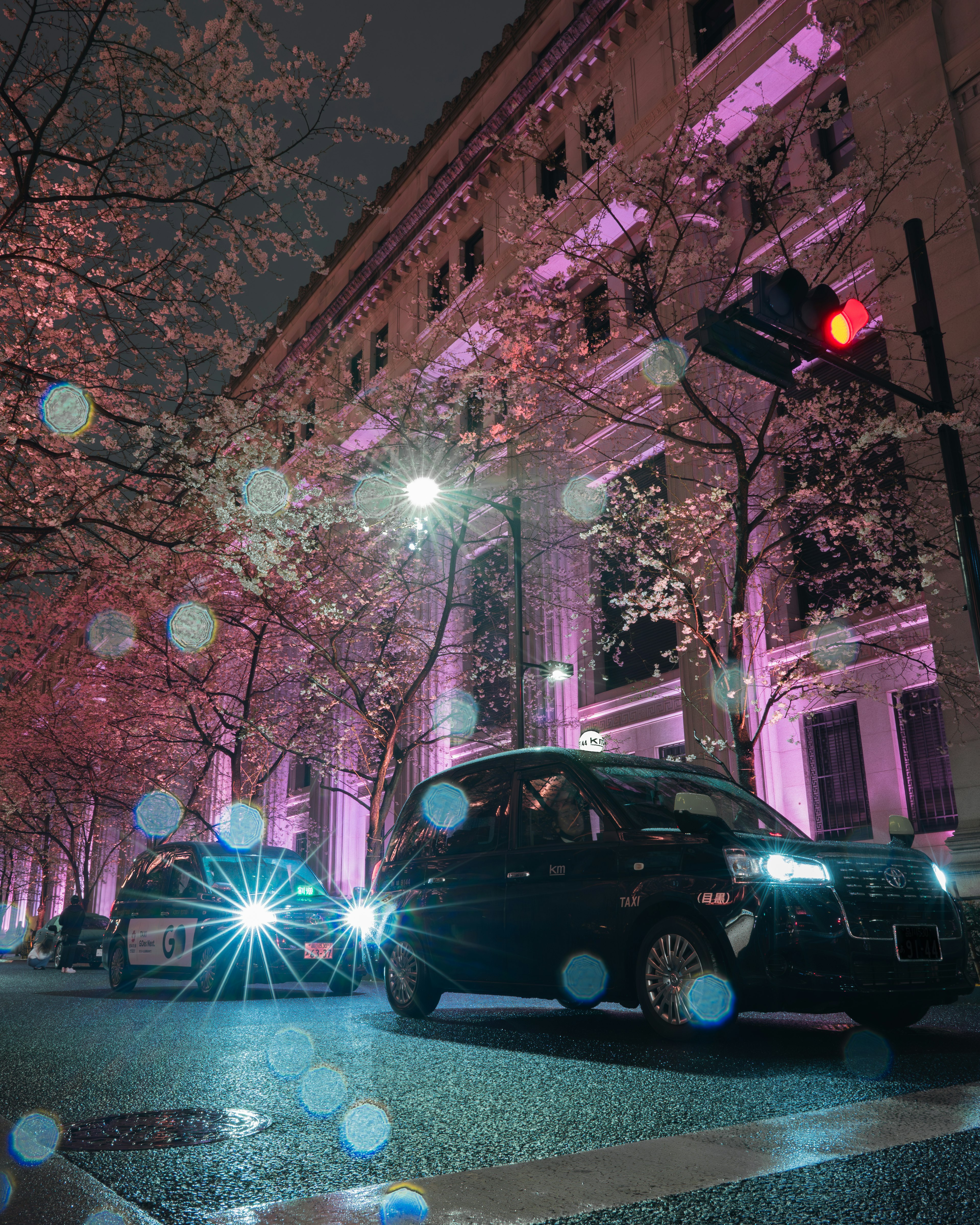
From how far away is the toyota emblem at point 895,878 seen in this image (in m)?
6.11

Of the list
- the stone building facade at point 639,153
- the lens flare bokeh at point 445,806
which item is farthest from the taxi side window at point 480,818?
the stone building facade at point 639,153

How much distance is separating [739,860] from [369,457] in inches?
734

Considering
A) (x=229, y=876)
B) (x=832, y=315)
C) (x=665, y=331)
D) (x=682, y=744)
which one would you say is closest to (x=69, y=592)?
(x=229, y=876)

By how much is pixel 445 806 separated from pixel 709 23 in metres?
25.2

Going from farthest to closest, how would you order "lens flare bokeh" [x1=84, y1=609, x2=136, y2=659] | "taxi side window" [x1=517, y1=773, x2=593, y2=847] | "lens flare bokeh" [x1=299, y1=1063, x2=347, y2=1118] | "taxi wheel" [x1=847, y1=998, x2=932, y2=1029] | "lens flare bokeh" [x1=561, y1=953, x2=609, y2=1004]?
"lens flare bokeh" [x1=84, y1=609, x2=136, y2=659] → "taxi side window" [x1=517, y1=773, x2=593, y2=847] → "taxi wheel" [x1=847, y1=998, x2=932, y2=1029] → "lens flare bokeh" [x1=561, y1=953, x2=609, y2=1004] → "lens flare bokeh" [x1=299, y1=1063, x2=347, y2=1118]

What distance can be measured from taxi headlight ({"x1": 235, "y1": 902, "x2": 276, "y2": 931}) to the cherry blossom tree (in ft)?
21.9

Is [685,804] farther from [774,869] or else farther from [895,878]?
[895,878]

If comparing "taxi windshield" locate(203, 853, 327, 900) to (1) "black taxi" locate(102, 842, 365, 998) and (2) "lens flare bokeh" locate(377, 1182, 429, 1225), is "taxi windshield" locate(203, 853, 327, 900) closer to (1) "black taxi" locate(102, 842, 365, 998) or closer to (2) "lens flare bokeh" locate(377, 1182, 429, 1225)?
(1) "black taxi" locate(102, 842, 365, 998)

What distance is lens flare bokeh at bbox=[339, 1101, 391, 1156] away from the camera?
3508 mm

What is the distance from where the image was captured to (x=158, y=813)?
3844 cm

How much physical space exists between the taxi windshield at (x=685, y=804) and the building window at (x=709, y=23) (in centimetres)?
2314

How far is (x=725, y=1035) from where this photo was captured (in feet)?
19.4

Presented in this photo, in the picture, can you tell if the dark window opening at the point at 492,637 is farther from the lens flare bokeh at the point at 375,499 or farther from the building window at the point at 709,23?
the building window at the point at 709,23

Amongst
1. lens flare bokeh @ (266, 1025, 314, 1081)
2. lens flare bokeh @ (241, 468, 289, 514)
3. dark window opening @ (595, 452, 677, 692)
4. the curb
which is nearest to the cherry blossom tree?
dark window opening @ (595, 452, 677, 692)
